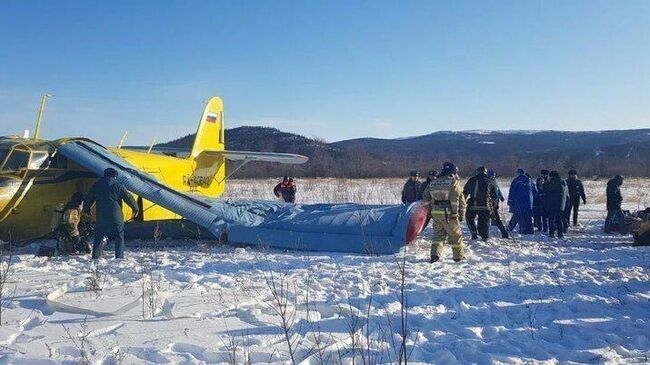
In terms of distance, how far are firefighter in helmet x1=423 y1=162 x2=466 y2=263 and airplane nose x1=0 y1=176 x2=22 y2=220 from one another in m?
7.56

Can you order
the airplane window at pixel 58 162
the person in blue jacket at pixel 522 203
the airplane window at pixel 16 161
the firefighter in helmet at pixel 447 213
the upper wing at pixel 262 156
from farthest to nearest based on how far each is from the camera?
1. the upper wing at pixel 262 156
2. the person in blue jacket at pixel 522 203
3. the airplane window at pixel 58 162
4. the airplane window at pixel 16 161
5. the firefighter in helmet at pixel 447 213

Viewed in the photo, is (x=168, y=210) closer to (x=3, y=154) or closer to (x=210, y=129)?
(x=3, y=154)

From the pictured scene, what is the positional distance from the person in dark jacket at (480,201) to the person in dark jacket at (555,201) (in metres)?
1.77

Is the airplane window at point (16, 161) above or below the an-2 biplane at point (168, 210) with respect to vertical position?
above

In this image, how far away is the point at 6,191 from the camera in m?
9.57

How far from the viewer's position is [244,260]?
893cm

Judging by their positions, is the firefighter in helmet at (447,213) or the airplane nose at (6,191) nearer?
the firefighter in helmet at (447,213)

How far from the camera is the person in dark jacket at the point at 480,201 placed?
11938 millimetres

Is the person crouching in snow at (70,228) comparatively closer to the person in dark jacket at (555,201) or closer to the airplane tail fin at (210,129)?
the airplane tail fin at (210,129)

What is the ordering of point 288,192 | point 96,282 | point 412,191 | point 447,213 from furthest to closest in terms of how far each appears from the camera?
A: point 288,192 → point 412,191 → point 447,213 → point 96,282

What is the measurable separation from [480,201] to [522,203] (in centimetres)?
206

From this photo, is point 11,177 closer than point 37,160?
Yes

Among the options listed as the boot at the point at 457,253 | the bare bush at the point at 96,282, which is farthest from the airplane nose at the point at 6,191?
the boot at the point at 457,253

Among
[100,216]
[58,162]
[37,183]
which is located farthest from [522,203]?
[37,183]
